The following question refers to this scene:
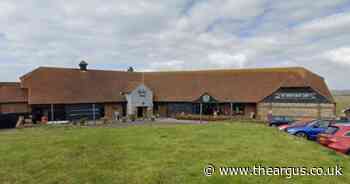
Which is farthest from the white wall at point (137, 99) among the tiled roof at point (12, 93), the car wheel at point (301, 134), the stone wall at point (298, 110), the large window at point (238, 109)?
the car wheel at point (301, 134)

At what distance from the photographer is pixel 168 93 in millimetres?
37562

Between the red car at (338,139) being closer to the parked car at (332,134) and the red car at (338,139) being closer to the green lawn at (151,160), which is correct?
the parked car at (332,134)

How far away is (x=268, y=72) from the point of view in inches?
1406

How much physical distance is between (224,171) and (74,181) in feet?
14.6

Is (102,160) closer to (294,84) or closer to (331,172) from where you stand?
(331,172)

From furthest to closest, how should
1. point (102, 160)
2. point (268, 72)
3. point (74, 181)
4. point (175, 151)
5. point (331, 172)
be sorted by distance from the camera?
point (268, 72) → point (175, 151) → point (102, 160) → point (331, 172) → point (74, 181)

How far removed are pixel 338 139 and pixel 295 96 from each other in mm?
19910

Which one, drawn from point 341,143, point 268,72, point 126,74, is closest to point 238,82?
point 268,72

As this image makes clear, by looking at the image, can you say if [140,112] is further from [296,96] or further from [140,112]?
[296,96]

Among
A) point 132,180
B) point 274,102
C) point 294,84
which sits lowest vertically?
point 132,180

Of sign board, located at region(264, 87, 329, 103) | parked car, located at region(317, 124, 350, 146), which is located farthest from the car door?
sign board, located at region(264, 87, 329, 103)

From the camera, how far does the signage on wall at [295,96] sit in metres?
29.9

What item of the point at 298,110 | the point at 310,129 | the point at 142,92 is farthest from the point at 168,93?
the point at 310,129

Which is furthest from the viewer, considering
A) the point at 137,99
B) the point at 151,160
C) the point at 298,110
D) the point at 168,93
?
the point at 168,93
